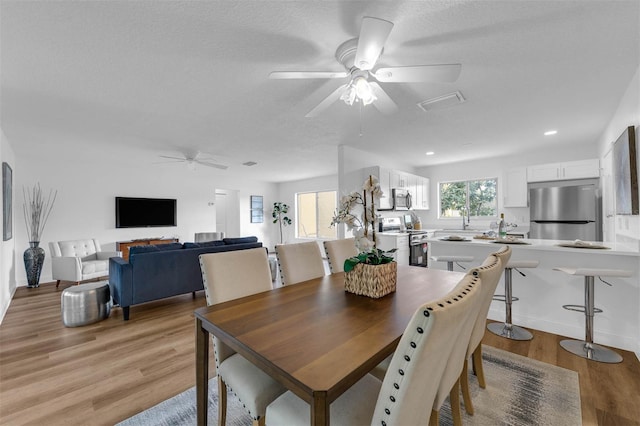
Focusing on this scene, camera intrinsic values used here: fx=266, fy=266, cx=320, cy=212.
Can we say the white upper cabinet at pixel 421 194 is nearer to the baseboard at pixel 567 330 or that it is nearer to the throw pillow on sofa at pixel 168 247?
the baseboard at pixel 567 330

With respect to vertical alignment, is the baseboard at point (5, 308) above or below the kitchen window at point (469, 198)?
below

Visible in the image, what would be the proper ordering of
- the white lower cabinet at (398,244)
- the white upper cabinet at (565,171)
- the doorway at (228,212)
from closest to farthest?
the white upper cabinet at (565,171) < the white lower cabinet at (398,244) < the doorway at (228,212)

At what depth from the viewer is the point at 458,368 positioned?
1194mm

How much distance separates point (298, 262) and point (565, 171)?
16.2 feet

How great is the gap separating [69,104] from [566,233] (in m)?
6.79

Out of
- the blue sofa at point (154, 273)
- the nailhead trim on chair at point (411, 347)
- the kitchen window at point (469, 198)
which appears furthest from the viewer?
the kitchen window at point (469, 198)

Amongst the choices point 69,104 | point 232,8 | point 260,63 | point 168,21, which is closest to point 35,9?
point 168,21

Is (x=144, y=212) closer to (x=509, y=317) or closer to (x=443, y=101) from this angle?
(x=443, y=101)

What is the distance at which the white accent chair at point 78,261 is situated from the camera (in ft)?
14.4

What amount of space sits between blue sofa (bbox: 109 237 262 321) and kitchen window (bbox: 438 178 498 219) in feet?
16.5

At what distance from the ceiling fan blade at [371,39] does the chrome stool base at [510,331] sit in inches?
110

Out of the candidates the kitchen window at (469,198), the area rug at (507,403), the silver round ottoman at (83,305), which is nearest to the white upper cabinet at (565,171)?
the kitchen window at (469,198)

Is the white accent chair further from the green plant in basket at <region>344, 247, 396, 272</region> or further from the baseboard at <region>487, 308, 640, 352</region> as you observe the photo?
the baseboard at <region>487, 308, 640, 352</region>

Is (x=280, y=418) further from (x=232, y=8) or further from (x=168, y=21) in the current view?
(x=168, y=21)
